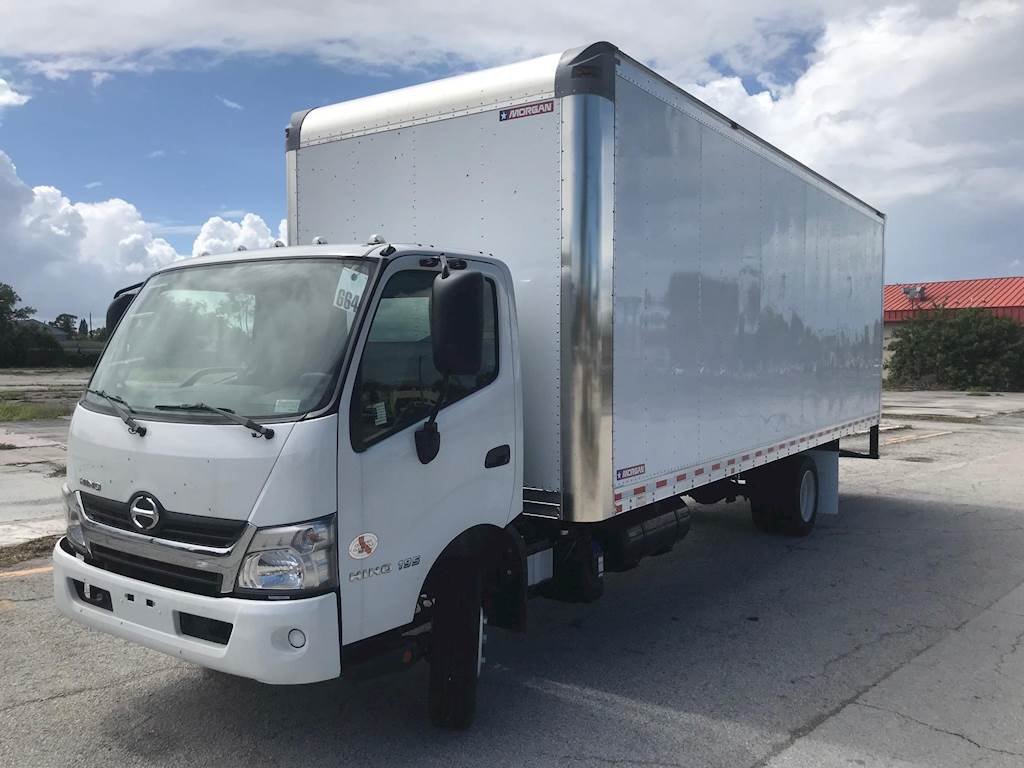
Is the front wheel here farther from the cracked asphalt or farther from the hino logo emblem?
the hino logo emblem

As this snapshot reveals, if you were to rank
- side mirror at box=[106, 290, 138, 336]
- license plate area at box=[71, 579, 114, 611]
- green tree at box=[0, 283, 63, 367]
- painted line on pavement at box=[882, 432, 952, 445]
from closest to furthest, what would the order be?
license plate area at box=[71, 579, 114, 611]
side mirror at box=[106, 290, 138, 336]
painted line on pavement at box=[882, 432, 952, 445]
green tree at box=[0, 283, 63, 367]

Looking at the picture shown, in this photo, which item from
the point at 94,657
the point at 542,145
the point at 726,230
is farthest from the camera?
the point at 726,230

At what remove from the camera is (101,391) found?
13.5ft

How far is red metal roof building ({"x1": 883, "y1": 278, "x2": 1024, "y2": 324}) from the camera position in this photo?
46941mm

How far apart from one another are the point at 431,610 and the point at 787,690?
7.19 feet

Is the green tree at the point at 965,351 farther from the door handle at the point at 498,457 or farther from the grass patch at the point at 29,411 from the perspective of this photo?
the door handle at the point at 498,457

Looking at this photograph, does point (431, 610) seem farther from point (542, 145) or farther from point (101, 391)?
point (542, 145)

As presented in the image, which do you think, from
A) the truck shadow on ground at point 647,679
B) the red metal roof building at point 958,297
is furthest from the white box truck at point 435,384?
the red metal roof building at point 958,297

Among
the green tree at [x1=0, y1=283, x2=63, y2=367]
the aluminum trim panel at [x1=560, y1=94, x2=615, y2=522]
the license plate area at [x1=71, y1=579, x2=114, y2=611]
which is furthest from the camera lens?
the green tree at [x1=0, y1=283, x2=63, y2=367]

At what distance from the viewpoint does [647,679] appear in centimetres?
499

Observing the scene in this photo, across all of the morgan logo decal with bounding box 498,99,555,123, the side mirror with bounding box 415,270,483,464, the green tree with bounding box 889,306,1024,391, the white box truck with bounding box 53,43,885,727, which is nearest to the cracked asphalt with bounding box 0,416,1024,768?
the white box truck with bounding box 53,43,885,727

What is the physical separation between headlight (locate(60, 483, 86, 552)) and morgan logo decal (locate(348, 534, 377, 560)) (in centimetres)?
138

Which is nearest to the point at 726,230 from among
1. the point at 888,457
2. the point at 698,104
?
the point at 698,104

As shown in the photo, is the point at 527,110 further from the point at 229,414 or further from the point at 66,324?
the point at 66,324
